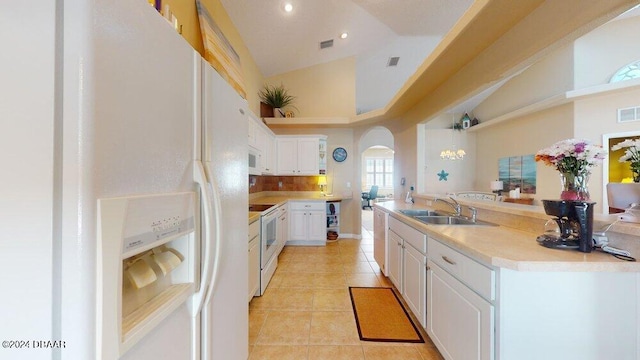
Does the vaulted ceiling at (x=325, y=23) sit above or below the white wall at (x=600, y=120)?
above

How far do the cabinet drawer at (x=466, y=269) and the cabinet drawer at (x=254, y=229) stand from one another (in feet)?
5.21

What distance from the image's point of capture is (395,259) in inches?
97.9

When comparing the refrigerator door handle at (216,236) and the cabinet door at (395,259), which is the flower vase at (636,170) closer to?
the cabinet door at (395,259)

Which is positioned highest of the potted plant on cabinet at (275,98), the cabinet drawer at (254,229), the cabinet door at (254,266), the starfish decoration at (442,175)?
the potted plant on cabinet at (275,98)

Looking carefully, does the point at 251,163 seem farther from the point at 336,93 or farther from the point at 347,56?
the point at 347,56

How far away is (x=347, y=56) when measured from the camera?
4.84m

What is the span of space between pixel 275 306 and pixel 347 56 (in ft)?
15.4

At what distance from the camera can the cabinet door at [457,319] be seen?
1143 millimetres

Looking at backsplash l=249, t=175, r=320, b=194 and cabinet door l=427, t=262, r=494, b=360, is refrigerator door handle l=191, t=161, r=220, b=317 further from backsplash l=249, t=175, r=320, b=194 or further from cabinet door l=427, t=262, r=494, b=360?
backsplash l=249, t=175, r=320, b=194

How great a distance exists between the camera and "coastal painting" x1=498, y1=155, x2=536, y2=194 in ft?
18.3

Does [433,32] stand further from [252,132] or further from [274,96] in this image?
[252,132]

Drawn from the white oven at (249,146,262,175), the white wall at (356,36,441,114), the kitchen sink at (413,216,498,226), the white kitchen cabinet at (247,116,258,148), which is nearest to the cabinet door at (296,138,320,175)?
the white oven at (249,146,262,175)


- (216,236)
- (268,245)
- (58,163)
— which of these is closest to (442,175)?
(268,245)

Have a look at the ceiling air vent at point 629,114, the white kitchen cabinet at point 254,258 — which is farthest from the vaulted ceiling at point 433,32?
the ceiling air vent at point 629,114
